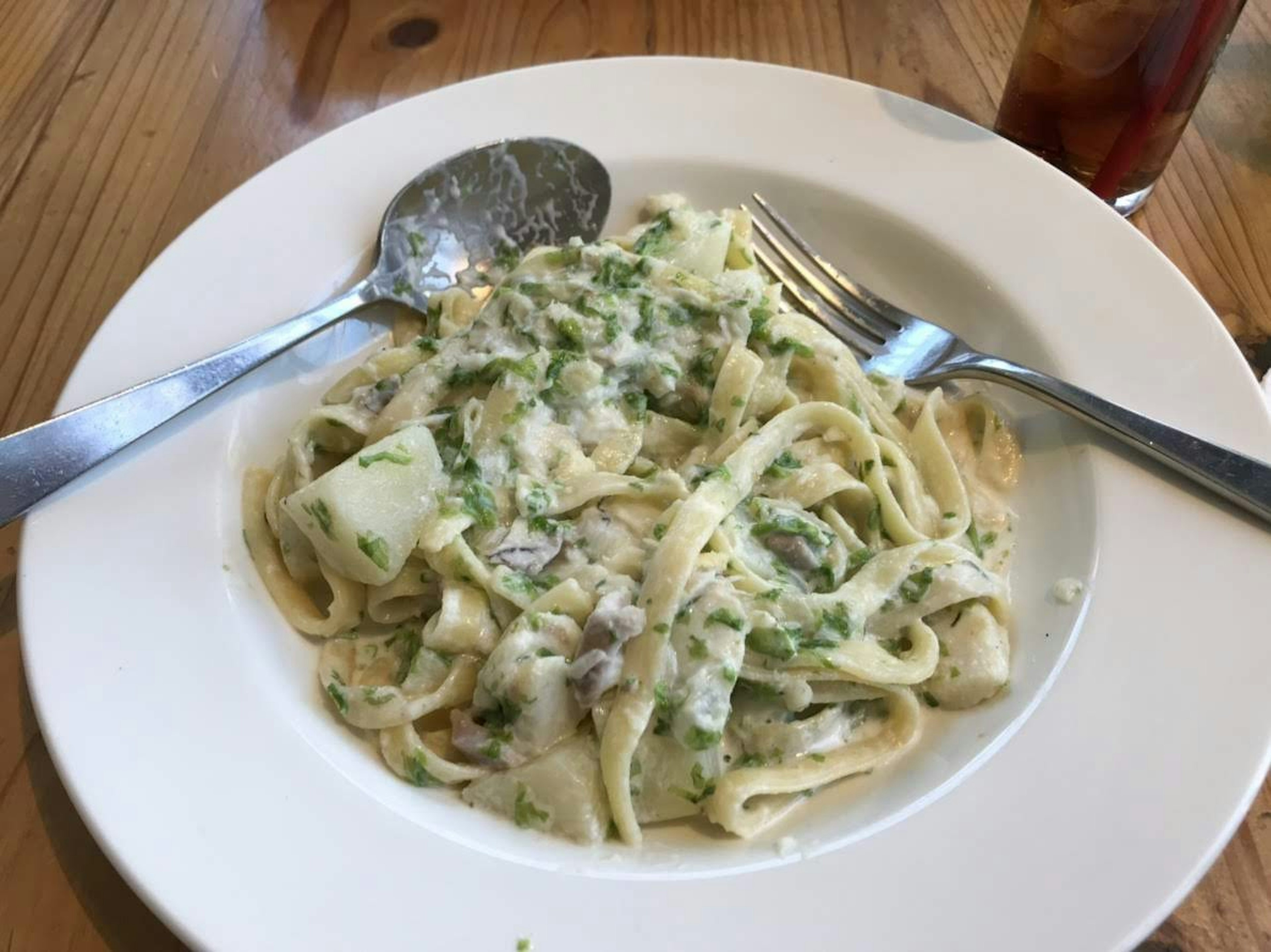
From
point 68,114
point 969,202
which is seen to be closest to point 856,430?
point 969,202

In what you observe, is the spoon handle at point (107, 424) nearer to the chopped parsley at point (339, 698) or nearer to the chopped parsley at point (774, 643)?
the chopped parsley at point (339, 698)

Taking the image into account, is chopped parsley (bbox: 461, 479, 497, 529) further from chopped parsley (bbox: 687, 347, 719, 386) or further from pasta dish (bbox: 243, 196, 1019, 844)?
chopped parsley (bbox: 687, 347, 719, 386)

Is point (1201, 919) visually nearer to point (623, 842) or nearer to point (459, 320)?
point (623, 842)

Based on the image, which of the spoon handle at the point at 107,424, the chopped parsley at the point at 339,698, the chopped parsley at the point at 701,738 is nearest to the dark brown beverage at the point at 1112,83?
the chopped parsley at the point at 701,738


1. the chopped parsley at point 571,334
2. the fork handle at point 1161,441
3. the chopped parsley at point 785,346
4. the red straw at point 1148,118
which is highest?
the red straw at point 1148,118

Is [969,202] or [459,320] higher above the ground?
[969,202]

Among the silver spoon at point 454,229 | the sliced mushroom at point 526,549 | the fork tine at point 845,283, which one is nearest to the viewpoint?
the sliced mushroom at point 526,549

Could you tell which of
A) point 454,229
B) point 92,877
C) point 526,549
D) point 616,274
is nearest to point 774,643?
point 526,549
